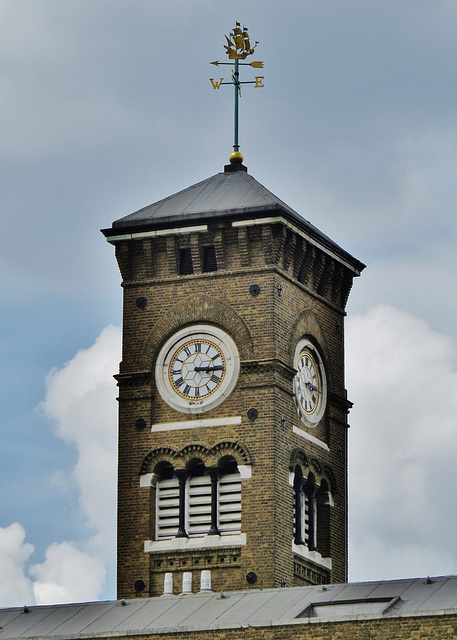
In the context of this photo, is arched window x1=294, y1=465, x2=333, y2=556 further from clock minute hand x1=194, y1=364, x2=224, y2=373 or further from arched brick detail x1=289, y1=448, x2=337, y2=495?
clock minute hand x1=194, y1=364, x2=224, y2=373

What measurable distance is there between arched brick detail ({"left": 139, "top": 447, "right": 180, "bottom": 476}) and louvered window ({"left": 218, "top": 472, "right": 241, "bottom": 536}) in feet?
6.62

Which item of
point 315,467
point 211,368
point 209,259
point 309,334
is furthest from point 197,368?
point 315,467

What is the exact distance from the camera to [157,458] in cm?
9050

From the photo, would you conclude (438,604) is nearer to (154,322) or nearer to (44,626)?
(44,626)

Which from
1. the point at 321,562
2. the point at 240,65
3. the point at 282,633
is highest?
the point at 240,65

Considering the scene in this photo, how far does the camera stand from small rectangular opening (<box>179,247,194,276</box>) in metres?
92.4

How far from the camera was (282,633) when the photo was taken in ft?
252

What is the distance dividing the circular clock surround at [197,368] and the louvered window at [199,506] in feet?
8.83

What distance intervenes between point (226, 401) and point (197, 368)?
1978mm

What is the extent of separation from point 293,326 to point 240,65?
11532mm

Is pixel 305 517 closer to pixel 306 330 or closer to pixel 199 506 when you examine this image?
pixel 199 506

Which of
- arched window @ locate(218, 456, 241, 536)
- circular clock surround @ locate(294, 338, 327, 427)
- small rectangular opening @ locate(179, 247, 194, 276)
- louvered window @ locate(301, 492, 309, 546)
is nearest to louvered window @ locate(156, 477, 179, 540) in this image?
arched window @ locate(218, 456, 241, 536)

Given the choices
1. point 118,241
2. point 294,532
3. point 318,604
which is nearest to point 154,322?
point 118,241

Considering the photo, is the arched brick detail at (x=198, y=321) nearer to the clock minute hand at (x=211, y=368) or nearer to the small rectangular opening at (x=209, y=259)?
the clock minute hand at (x=211, y=368)
